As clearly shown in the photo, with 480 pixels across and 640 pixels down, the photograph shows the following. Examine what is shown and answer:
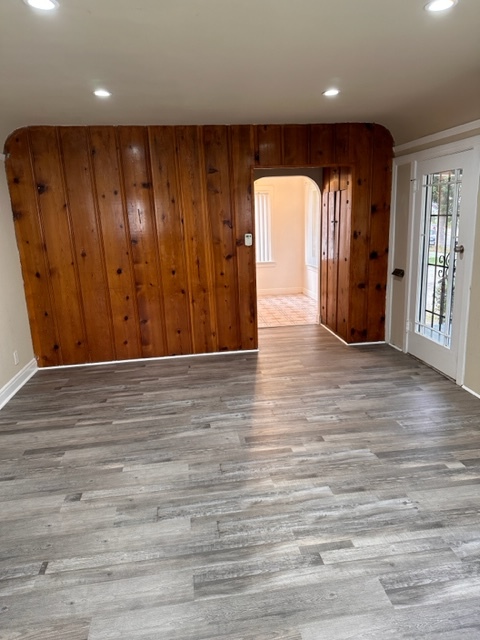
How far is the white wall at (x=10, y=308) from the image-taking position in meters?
3.97

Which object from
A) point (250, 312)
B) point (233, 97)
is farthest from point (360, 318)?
point (233, 97)

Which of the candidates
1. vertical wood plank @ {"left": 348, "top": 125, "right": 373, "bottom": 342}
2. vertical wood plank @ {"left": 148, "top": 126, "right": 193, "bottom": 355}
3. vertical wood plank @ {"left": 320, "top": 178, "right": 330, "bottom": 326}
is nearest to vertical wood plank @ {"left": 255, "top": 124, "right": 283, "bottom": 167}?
vertical wood plank @ {"left": 348, "top": 125, "right": 373, "bottom": 342}

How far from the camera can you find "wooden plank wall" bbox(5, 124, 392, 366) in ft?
14.3

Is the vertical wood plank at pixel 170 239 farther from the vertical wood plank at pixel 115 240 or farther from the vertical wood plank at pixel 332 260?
the vertical wood plank at pixel 332 260

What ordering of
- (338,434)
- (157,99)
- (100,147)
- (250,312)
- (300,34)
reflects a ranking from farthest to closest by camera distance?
(250,312) → (100,147) → (157,99) → (338,434) → (300,34)

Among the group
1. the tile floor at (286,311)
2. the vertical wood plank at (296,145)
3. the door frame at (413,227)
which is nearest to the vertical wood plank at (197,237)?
the vertical wood plank at (296,145)

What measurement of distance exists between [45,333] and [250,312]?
7.64 feet

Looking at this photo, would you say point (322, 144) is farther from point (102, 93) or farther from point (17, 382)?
point (17, 382)

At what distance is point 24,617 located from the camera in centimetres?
170

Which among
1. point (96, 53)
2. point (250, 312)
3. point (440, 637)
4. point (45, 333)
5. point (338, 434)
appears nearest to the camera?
point (440, 637)

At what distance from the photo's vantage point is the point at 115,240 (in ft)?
15.0

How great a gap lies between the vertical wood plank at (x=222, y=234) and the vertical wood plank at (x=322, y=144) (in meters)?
0.94

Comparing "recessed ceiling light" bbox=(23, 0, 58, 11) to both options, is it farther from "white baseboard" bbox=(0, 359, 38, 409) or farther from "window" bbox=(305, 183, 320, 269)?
"window" bbox=(305, 183, 320, 269)

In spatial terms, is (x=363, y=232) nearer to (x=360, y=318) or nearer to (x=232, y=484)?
(x=360, y=318)
